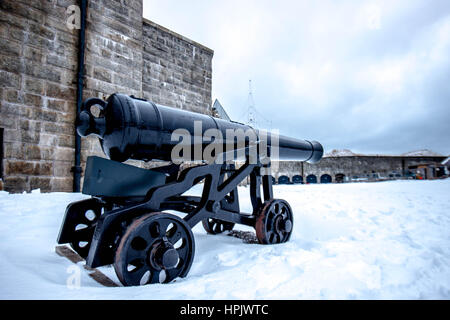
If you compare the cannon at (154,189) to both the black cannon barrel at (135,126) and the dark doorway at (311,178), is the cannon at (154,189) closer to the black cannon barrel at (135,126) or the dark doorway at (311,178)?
the black cannon barrel at (135,126)

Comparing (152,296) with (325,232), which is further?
(325,232)

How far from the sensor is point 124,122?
1.81 m

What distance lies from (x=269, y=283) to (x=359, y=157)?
26857mm

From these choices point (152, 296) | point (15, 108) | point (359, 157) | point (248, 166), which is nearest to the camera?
point (152, 296)

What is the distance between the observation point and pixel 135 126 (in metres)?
1.84

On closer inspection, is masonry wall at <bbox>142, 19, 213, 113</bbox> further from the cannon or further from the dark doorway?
the dark doorway

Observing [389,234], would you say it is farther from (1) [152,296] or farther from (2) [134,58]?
(2) [134,58]

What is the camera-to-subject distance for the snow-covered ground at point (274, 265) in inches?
53.1

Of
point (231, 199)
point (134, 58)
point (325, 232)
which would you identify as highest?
point (134, 58)

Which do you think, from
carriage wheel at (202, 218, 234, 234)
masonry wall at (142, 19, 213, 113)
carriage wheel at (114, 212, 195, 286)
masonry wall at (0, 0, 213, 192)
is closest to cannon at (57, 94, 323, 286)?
carriage wheel at (114, 212, 195, 286)

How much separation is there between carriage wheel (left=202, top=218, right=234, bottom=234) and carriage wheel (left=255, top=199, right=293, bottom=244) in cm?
84

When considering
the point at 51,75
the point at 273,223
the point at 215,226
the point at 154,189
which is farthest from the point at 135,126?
the point at 51,75
